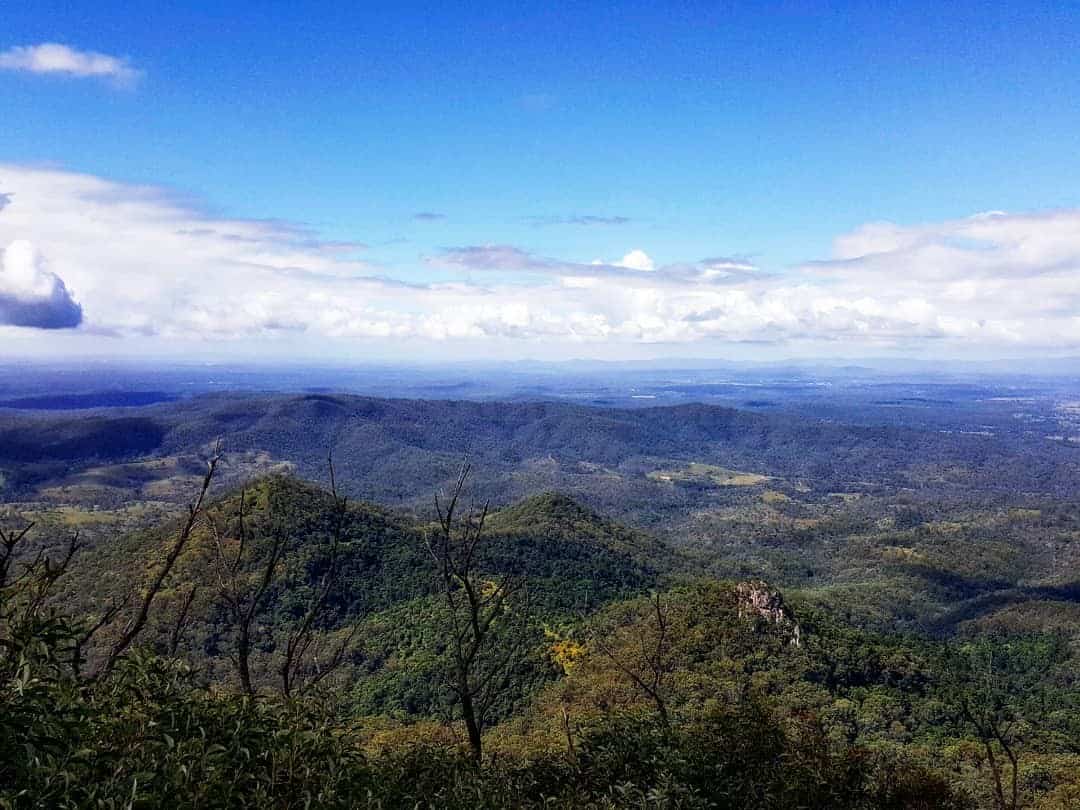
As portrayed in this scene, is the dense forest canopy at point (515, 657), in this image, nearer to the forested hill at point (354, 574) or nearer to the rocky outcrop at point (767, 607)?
the rocky outcrop at point (767, 607)

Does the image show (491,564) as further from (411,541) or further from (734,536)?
(734,536)

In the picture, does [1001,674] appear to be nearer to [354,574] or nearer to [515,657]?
[515,657]

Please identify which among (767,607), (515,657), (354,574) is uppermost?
(515,657)

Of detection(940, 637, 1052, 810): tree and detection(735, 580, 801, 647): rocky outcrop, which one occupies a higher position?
detection(735, 580, 801, 647): rocky outcrop

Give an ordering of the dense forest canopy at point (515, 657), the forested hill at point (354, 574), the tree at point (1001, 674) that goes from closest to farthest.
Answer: the dense forest canopy at point (515, 657)
the tree at point (1001, 674)
the forested hill at point (354, 574)

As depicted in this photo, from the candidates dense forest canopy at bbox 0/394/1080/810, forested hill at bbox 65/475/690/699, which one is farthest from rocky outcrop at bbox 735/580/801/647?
forested hill at bbox 65/475/690/699

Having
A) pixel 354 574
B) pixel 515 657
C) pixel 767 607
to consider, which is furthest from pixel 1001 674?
pixel 354 574

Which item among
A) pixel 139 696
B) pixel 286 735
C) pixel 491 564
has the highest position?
pixel 139 696

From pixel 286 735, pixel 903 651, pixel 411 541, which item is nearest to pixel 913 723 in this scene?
pixel 903 651

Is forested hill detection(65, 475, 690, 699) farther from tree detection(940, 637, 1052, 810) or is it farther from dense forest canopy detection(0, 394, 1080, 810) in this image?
tree detection(940, 637, 1052, 810)

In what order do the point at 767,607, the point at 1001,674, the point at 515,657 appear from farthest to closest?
the point at 1001,674 → the point at 767,607 → the point at 515,657

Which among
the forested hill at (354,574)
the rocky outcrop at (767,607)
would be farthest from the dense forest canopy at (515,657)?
the forested hill at (354,574)
